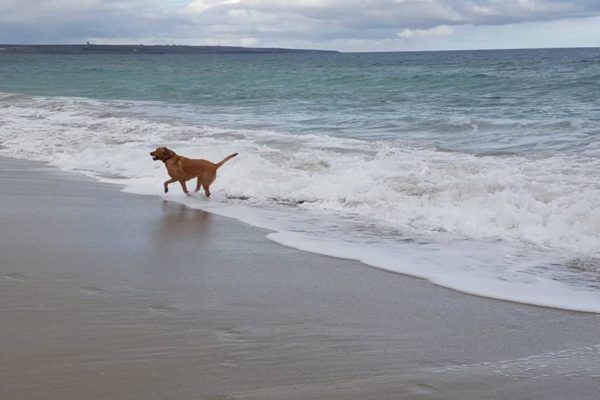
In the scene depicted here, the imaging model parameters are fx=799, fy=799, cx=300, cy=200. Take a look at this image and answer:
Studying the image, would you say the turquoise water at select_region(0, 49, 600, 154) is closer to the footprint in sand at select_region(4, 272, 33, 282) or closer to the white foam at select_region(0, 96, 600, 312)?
the white foam at select_region(0, 96, 600, 312)

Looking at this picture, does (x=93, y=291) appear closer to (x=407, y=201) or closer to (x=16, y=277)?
(x=16, y=277)

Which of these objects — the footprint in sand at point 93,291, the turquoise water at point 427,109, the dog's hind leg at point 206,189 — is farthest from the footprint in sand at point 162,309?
the turquoise water at point 427,109

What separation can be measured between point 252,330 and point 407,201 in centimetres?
446

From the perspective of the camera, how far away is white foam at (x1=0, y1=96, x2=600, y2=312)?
574cm

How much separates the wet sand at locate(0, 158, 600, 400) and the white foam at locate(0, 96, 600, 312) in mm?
556

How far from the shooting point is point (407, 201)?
830cm

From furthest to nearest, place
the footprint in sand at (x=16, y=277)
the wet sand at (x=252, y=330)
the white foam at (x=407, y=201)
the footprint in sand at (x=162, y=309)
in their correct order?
the white foam at (x=407, y=201) < the footprint in sand at (x=16, y=277) < the footprint in sand at (x=162, y=309) < the wet sand at (x=252, y=330)

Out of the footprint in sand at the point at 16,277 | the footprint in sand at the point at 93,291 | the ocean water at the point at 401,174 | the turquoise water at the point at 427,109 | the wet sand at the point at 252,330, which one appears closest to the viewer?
the wet sand at the point at 252,330

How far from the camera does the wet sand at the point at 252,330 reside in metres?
3.39

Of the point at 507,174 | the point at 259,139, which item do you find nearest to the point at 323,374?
the point at 507,174

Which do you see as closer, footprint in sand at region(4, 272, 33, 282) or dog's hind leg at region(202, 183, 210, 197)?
footprint in sand at region(4, 272, 33, 282)

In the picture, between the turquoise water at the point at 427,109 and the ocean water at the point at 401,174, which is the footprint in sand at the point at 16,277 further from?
the turquoise water at the point at 427,109

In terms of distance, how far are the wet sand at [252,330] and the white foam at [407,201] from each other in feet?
1.83

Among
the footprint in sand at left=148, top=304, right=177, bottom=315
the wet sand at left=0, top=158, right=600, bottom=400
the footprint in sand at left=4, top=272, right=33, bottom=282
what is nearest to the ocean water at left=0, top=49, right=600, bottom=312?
the wet sand at left=0, top=158, right=600, bottom=400
